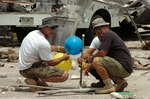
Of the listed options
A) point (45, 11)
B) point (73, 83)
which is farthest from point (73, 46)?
point (45, 11)

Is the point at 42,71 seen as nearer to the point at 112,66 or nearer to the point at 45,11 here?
the point at 112,66

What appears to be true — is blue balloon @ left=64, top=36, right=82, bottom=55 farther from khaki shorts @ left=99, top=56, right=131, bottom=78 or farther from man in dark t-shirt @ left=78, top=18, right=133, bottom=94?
khaki shorts @ left=99, top=56, right=131, bottom=78

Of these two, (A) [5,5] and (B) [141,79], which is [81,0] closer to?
(A) [5,5]

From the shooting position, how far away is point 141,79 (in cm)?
902

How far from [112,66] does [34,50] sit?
1.22m

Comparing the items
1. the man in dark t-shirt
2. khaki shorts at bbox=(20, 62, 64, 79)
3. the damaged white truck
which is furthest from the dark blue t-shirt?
the damaged white truck

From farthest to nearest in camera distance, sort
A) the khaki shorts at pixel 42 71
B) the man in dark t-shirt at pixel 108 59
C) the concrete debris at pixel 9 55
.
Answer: the concrete debris at pixel 9 55, the khaki shorts at pixel 42 71, the man in dark t-shirt at pixel 108 59

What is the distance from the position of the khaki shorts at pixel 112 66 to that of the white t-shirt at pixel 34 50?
0.83 m

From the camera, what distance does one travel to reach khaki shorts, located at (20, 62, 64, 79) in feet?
24.7

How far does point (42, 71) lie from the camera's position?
7539 mm

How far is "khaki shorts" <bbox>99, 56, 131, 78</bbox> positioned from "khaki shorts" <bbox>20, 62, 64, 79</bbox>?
2.37ft

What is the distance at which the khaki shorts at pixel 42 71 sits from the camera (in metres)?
7.54

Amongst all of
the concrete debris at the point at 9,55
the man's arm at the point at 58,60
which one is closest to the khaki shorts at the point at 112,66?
the man's arm at the point at 58,60

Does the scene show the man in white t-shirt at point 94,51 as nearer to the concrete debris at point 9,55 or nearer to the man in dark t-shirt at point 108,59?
the man in dark t-shirt at point 108,59
